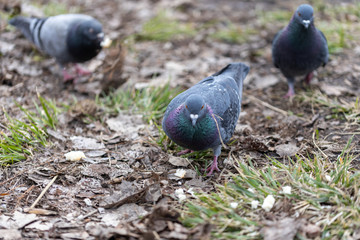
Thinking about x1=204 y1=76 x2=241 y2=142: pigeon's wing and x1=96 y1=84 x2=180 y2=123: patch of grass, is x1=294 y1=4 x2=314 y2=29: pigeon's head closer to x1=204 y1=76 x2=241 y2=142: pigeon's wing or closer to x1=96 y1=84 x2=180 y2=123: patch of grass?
x1=204 y1=76 x2=241 y2=142: pigeon's wing

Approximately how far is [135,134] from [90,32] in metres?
2.08

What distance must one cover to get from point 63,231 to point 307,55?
3.87m

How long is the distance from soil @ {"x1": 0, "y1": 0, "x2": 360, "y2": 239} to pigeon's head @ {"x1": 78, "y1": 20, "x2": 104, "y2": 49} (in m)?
0.40

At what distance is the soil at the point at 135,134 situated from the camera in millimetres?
3547

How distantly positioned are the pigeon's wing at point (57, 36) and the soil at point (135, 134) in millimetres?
364

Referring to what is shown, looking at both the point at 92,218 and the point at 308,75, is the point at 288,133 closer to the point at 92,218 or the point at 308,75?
the point at 308,75

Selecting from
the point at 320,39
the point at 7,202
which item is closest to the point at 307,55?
the point at 320,39

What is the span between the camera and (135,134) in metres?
5.00

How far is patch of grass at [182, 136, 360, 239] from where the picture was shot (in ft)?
10.3

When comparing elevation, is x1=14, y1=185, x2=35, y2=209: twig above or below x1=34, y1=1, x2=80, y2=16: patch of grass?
below

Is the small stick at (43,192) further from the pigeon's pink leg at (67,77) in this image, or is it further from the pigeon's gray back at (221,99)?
the pigeon's pink leg at (67,77)

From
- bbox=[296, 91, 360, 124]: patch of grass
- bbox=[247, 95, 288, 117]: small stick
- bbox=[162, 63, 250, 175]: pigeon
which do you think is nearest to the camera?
bbox=[162, 63, 250, 175]: pigeon

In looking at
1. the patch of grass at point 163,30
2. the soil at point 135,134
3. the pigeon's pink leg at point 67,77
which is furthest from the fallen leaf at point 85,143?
the patch of grass at point 163,30

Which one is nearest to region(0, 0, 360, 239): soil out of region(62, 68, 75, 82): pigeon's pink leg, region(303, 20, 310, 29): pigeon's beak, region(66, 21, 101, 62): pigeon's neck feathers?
region(62, 68, 75, 82): pigeon's pink leg
